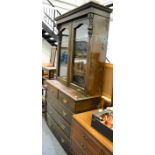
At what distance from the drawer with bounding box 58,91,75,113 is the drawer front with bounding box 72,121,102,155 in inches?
8.6

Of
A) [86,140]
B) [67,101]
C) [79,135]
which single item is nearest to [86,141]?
[86,140]

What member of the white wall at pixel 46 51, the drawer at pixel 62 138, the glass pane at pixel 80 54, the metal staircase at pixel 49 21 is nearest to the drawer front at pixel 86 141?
the drawer at pixel 62 138

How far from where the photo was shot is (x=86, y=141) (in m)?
1.46

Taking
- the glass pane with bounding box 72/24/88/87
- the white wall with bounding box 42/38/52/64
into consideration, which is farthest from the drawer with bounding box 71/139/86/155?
→ the white wall with bounding box 42/38/52/64

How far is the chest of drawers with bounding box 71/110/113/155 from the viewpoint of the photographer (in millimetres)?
1230

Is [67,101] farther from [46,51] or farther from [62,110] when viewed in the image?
[46,51]

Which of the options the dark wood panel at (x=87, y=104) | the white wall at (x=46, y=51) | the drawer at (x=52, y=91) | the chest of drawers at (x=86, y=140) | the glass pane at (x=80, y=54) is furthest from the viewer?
the white wall at (x=46, y=51)

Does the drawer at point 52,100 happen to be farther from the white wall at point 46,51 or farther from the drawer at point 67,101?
the white wall at point 46,51

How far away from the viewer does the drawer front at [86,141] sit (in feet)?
4.29
